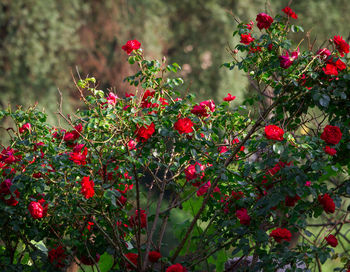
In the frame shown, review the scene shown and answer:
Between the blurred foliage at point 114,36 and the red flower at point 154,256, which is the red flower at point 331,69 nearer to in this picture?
the red flower at point 154,256

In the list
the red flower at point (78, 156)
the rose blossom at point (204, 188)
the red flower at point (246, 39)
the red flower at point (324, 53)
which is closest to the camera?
the red flower at point (78, 156)

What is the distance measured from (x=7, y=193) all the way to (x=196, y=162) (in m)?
0.93

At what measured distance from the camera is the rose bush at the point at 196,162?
195 cm

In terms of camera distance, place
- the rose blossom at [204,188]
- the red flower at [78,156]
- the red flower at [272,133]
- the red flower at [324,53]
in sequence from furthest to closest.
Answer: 1. the rose blossom at [204,188]
2. the red flower at [324,53]
3. the red flower at [78,156]
4. the red flower at [272,133]

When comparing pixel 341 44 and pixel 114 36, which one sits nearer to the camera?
pixel 341 44

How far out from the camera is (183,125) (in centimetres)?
194

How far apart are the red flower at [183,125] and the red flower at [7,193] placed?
0.86m

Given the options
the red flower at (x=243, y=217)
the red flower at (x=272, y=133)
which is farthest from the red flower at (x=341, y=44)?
the red flower at (x=243, y=217)

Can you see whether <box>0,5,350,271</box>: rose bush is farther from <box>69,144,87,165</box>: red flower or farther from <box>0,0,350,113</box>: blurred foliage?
<box>0,0,350,113</box>: blurred foliage

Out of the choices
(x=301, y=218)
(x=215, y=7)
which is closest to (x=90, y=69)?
(x=215, y=7)

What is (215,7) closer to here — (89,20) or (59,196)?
(89,20)

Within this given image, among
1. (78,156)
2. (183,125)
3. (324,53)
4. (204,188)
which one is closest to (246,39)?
(324,53)

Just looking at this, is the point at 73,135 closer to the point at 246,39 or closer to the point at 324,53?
the point at 246,39

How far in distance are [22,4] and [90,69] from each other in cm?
159
